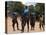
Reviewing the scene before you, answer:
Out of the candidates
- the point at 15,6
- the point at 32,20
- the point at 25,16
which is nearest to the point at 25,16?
the point at 25,16

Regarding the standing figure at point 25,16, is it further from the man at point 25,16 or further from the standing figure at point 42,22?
the standing figure at point 42,22

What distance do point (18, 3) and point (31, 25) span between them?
1.47 ft

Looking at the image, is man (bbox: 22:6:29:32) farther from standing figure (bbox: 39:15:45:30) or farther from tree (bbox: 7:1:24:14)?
standing figure (bbox: 39:15:45:30)

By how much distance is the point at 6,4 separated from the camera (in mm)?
1709

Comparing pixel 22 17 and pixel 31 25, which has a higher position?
pixel 22 17

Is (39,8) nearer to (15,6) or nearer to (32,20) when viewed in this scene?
(32,20)

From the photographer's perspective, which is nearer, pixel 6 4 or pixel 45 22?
pixel 6 4

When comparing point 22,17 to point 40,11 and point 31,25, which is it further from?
point 40,11

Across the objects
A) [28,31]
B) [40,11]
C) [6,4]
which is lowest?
[28,31]

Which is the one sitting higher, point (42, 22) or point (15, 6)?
point (15, 6)

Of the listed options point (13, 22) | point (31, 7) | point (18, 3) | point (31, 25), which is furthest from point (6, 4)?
point (31, 25)

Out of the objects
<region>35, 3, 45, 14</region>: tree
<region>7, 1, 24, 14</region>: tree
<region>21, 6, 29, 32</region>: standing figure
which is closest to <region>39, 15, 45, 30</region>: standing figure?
<region>35, 3, 45, 14</region>: tree

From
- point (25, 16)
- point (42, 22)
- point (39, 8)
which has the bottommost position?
point (42, 22)

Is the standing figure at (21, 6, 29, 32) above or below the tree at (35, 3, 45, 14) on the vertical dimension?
below
